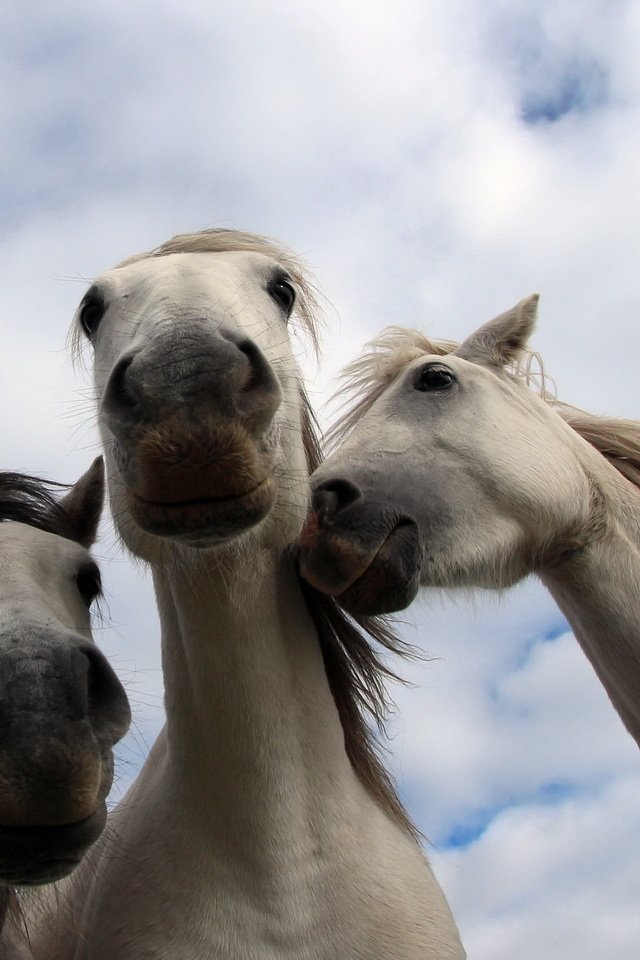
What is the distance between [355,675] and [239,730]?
2.56 feet

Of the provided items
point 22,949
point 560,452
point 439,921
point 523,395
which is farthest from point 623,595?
point 22,949

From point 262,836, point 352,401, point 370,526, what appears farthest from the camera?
point 352,401

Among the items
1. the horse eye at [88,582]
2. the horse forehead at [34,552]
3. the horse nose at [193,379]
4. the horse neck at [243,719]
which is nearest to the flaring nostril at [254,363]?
the horse nose at [193,379]

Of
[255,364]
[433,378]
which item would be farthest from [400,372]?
[255,364]

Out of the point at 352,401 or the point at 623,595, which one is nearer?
the point at 623,595

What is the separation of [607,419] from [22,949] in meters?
3.42

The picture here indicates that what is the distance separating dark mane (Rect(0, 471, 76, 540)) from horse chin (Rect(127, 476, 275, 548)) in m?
1.34

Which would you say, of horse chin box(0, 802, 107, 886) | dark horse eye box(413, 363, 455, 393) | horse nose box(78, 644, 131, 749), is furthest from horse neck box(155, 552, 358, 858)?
dark horse eye box(413, 363, 455, 393)

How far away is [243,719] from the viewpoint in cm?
332

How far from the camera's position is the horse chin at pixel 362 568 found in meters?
3.55

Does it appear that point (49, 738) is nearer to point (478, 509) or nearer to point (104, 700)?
point (104, 700)

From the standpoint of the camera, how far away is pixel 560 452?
14.1 ft

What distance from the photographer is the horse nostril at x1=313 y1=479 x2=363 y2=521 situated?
3.69 m

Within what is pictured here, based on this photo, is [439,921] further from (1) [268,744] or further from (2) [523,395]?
(2) [523,395]
